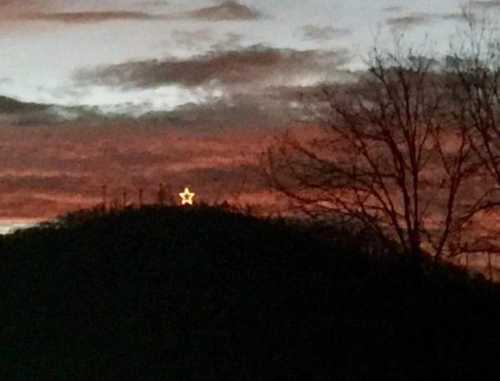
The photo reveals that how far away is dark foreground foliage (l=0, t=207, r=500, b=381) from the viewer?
2402cm

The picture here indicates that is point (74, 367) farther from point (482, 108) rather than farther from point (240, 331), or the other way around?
point (482, 108)

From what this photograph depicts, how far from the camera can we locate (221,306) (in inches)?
1022

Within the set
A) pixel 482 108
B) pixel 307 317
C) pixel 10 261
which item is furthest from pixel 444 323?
pixel 482 108

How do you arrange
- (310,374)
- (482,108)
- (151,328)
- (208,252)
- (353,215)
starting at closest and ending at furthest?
(310,374), (151,328), (208,252), (353,215), (482,108)

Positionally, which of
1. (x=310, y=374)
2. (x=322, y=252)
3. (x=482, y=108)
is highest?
(x=482, y=108)

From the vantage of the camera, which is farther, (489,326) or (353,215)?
(353,215)

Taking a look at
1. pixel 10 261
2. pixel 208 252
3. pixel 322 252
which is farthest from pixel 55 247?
pixel 322 252

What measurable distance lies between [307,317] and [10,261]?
6536 mm

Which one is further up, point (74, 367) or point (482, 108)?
point (482, 108)

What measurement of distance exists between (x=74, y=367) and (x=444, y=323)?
22.6 feet

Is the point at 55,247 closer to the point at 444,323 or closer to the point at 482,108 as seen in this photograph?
the point at 444,323

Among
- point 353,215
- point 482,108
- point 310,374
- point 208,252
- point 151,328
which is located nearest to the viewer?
point 310,374

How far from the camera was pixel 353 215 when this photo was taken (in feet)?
148

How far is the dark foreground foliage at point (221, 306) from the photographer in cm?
2402
